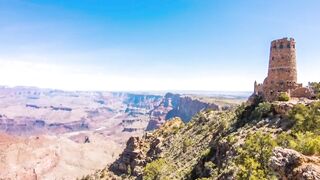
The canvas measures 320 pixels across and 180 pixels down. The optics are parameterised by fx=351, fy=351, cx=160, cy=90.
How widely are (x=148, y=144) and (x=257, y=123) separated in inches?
2153

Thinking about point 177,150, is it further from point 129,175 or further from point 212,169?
point 212,169

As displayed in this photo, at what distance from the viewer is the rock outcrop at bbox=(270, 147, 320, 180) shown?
22047 mm

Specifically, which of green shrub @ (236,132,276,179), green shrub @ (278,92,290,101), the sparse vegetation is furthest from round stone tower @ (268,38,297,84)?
the sparse vegetation

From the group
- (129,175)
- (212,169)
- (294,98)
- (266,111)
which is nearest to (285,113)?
(266,111)

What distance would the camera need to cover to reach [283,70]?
210 ft

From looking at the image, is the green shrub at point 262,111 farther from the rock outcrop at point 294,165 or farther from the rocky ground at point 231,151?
the rock outcrop at point 294,165

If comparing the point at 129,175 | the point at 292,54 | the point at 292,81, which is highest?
the point at 292,54

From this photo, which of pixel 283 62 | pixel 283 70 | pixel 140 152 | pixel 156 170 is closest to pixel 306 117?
pixel 283 70

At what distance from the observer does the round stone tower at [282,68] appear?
63.9m

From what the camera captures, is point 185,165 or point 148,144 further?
point 148,144

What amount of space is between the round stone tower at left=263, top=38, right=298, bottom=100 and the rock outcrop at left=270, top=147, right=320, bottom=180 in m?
40.4

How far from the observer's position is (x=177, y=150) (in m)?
84.4

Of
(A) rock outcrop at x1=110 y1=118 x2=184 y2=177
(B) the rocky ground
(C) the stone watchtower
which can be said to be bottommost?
(A) rock outcrop at x1=110 y1=118 x2=184 y2=177

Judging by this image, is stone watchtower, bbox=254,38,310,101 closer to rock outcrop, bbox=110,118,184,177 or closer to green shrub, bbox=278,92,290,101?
green shrub, bbox=278,92,290,101
